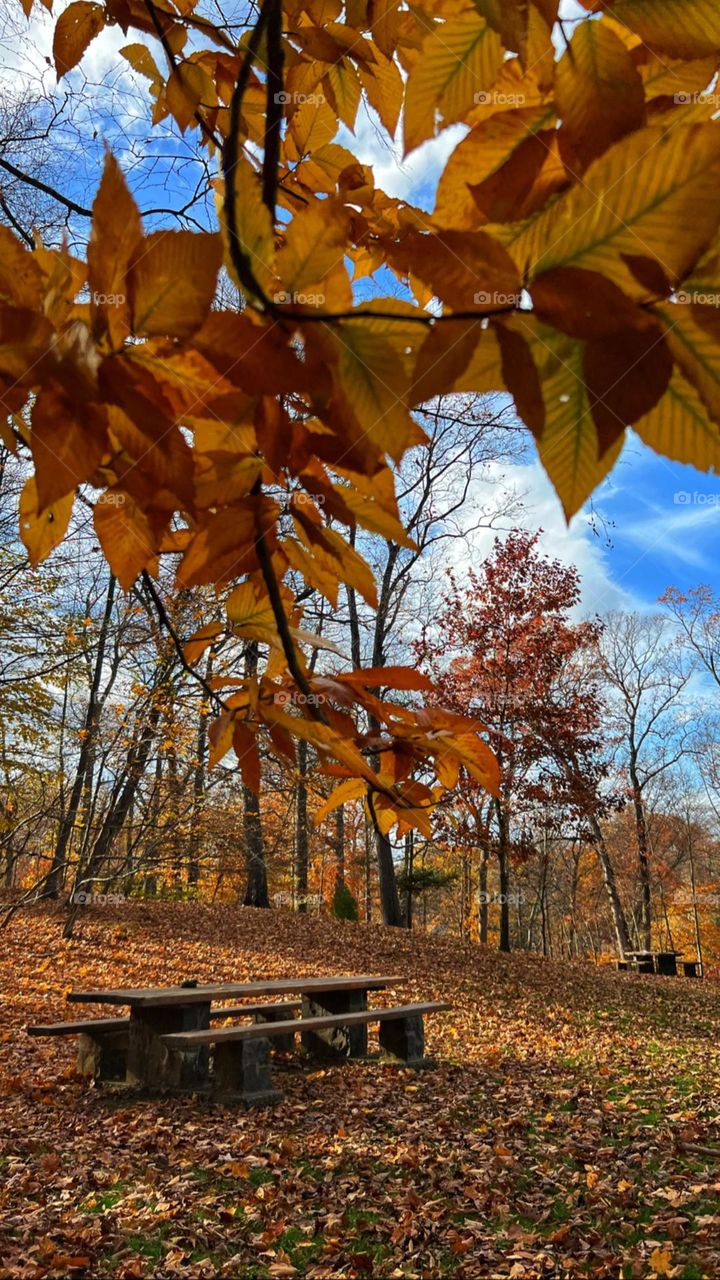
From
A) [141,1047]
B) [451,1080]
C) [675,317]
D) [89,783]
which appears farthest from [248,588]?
[89,783]

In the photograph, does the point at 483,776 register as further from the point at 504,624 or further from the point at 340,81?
the point at 504,624

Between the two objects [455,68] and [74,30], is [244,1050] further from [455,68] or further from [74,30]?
[455,68]

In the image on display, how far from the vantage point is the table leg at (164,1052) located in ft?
18.7

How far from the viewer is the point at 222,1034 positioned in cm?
538

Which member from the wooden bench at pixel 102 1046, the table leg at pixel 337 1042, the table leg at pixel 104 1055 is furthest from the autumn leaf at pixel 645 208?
the table leg at pixel 337 1042

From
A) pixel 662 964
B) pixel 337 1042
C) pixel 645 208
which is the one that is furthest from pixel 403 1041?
pixel 662 964

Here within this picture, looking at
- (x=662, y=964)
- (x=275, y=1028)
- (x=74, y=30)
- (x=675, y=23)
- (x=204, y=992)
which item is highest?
(x=74, y=30)

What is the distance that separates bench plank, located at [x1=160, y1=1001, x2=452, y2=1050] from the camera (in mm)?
5355

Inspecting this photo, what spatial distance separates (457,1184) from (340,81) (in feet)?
15.0

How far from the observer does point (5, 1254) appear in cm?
334

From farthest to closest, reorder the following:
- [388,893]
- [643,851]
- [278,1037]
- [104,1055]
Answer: [643,851] < [388,893] < [278,1037] < [104,1055]

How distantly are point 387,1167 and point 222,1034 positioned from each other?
4.75 ft

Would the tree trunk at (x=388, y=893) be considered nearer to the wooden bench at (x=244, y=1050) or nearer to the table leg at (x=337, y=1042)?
the table leg at (x=337, y=1042)

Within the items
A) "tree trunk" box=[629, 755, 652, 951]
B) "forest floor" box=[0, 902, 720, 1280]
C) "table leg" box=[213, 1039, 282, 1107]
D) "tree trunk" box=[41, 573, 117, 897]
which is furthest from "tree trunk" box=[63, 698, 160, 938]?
"tree trunk" box=[629, 755, 652, 951]
